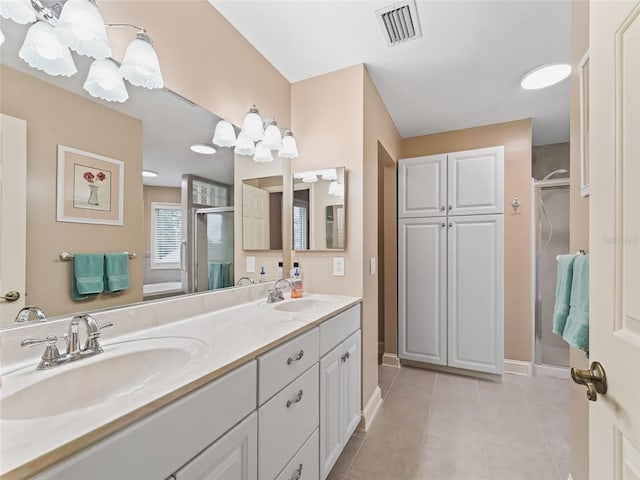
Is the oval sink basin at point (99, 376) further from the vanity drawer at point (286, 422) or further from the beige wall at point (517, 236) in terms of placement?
the beige wall at point (517, 236)

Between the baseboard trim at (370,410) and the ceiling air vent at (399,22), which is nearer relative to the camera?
the ceiling air vent at (399,22)

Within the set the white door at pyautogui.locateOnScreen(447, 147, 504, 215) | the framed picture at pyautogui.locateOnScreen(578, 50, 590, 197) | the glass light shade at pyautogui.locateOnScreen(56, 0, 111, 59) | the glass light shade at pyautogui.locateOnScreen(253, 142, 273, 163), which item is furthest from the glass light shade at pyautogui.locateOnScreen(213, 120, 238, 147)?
the white door at pyautogui.locateOnScreen(447, 147, 504, 215)

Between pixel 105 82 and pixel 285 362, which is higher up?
pixel 105 82

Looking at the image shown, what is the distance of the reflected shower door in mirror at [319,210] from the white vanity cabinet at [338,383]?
54 cm

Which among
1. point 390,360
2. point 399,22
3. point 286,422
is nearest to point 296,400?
point 286,422

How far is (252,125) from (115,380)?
1.41 m

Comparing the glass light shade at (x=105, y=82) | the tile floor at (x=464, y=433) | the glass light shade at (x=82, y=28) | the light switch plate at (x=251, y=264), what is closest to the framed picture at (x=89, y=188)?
the glass light shade at (x=105, y=82)

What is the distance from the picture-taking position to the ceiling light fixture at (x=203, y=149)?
4.76ft

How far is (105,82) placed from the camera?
102 cm

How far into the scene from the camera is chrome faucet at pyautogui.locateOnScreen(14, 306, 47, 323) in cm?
82

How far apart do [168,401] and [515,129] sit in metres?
3.46

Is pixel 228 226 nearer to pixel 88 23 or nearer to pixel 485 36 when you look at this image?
pixel 88 23

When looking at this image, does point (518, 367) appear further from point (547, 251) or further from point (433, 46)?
point (433, 46)

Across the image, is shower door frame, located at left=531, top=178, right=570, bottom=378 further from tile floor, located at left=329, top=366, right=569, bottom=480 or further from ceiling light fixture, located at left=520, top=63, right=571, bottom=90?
ceiling light fixture, located at left=520, top=63, right=571, bottom=90
